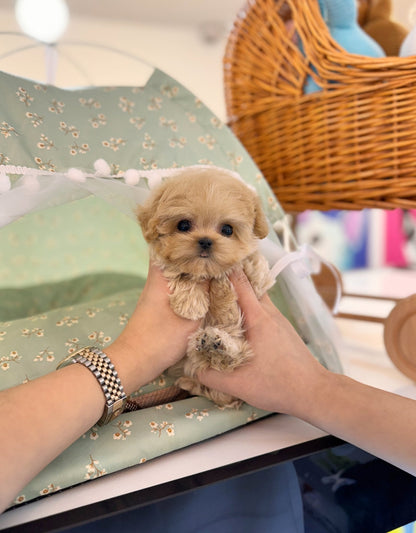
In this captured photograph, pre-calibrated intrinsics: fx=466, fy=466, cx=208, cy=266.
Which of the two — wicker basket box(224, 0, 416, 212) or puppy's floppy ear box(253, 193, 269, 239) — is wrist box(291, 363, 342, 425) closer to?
puppy's floppy ear box(253, 193, 269, 239)

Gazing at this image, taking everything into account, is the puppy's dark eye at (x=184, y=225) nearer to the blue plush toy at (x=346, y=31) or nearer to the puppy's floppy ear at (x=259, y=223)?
the puppy's floppy ear at (x=259, y=223)

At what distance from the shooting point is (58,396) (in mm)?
601

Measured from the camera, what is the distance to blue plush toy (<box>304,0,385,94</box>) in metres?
1.14

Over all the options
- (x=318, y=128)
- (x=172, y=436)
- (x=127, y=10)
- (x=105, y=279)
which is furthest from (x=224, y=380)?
(x=127, y=10)

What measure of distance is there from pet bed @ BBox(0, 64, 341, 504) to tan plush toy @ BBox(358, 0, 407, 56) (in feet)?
2.30

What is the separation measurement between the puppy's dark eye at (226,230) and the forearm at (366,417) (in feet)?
0.88

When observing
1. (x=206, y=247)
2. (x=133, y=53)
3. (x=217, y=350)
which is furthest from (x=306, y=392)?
(x=133, y=53)

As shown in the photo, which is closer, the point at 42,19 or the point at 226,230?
the point at 226,230

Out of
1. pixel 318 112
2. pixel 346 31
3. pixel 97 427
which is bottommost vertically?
pixel 97 427

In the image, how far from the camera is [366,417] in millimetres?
665

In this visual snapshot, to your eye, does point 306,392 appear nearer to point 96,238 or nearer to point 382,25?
point 96,238

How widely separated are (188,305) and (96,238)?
632mm

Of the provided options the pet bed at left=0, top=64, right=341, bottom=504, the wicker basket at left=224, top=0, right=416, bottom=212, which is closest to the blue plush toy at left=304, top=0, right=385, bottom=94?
the wicker basket at left=224, top=0, right=416, bottom=212

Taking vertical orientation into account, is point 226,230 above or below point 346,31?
below
